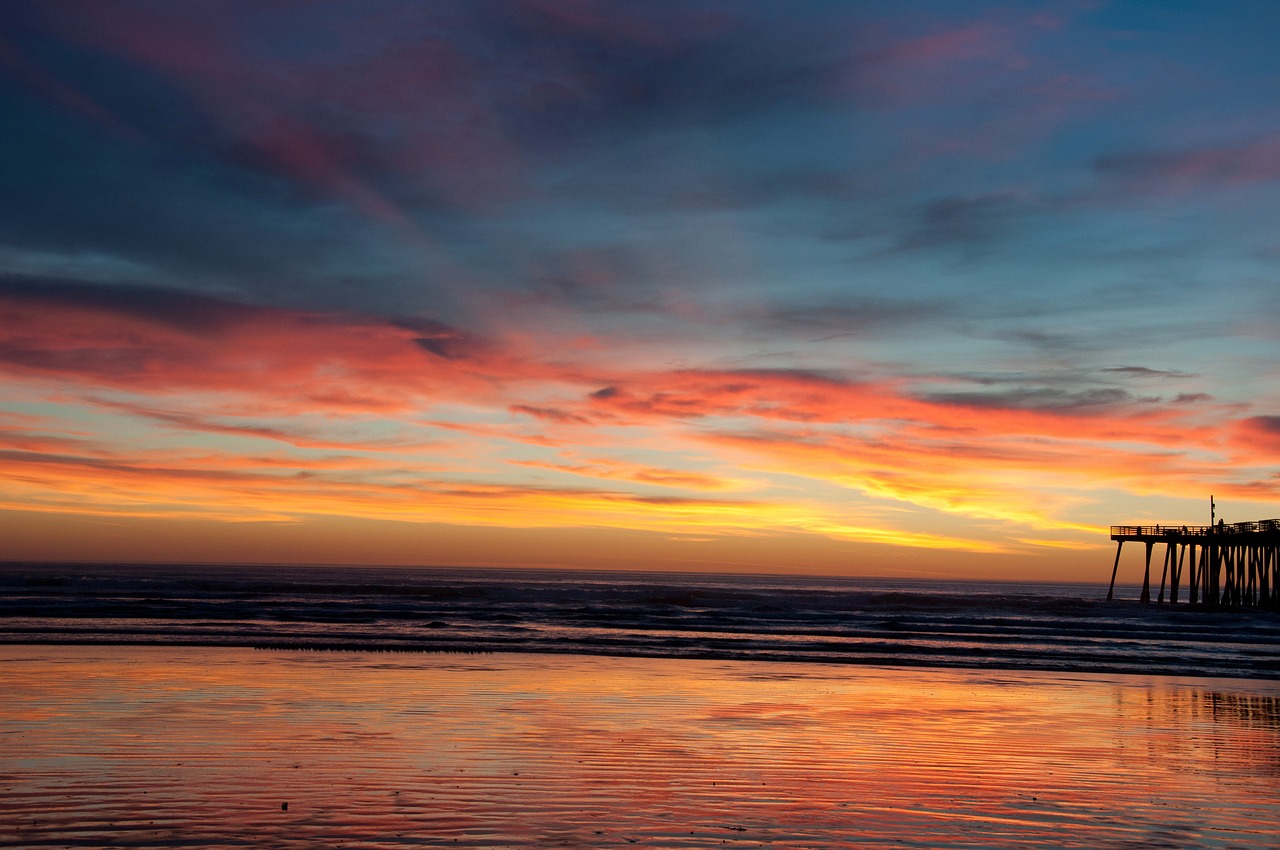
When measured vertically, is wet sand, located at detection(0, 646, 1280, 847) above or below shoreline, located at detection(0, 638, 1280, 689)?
above

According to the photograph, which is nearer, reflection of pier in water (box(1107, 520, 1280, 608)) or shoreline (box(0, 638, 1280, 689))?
shoreline (box(0, 638, 1280, 689))

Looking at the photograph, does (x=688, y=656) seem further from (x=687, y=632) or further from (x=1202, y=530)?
(x=1202, y=530)

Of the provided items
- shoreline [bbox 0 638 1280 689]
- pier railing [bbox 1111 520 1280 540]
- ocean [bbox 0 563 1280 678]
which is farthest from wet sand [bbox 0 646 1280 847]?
pier railing [bbox 1111 520 1280 540]

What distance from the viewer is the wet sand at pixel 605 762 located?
32.3ft

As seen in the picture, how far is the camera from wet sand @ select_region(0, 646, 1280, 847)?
984cm

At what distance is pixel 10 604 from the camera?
1982 inches

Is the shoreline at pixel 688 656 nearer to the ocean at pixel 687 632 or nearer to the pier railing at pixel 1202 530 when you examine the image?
the ocean at pixel 687 632

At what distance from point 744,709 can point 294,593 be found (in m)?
65.0

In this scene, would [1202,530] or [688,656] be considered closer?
[688,656]

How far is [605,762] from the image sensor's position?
517 inches

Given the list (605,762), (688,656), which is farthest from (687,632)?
(605,762)

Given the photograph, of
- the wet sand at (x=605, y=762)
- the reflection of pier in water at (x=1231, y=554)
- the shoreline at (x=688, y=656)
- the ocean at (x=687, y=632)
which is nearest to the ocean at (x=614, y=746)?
the wet sand at (x=605, y=762)

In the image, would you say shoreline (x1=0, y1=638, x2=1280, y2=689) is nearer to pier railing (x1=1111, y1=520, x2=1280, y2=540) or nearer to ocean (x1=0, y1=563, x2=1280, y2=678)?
ocean (x1=0, y1=563, x2=1280, y2=678)

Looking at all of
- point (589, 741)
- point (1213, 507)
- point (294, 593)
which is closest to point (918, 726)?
point (589, 741)
